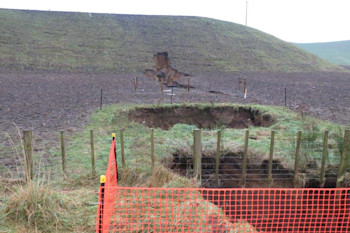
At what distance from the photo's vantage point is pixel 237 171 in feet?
21.9

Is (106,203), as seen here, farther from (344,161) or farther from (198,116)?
(198,116)

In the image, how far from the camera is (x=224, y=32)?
4191cm

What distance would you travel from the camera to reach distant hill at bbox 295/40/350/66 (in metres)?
66.9

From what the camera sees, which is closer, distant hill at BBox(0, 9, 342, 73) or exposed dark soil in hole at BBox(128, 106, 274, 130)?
exposed dark soil in hole at BBox(128, 106, 274, 130)

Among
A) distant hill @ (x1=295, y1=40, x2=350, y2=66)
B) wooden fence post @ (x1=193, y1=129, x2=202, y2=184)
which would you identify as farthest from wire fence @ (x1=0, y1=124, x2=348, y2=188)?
distant hill @ (x1=295, y1=40, x2=350, y2=66)

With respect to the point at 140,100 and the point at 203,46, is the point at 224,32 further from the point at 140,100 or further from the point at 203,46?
the point at 140,100

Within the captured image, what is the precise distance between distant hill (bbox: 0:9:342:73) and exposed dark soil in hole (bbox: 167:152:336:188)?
73.3 feet

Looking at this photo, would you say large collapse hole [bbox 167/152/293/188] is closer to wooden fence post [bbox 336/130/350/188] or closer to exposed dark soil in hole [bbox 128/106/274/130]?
wooden fence post [bbox 336/130/350/188]

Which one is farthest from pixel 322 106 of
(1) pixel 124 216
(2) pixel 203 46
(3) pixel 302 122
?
(2) pixel 203 46

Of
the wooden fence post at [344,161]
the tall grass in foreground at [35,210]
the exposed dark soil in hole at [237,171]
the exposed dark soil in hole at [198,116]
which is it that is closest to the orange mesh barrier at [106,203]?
the tall grass in foreground at [35,210]

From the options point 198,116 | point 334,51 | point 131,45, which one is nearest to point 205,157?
point 198,116

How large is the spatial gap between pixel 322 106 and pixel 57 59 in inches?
930

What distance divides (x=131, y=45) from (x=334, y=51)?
63921 millimetres

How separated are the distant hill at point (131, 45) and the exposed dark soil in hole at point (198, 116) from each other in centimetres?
1689
